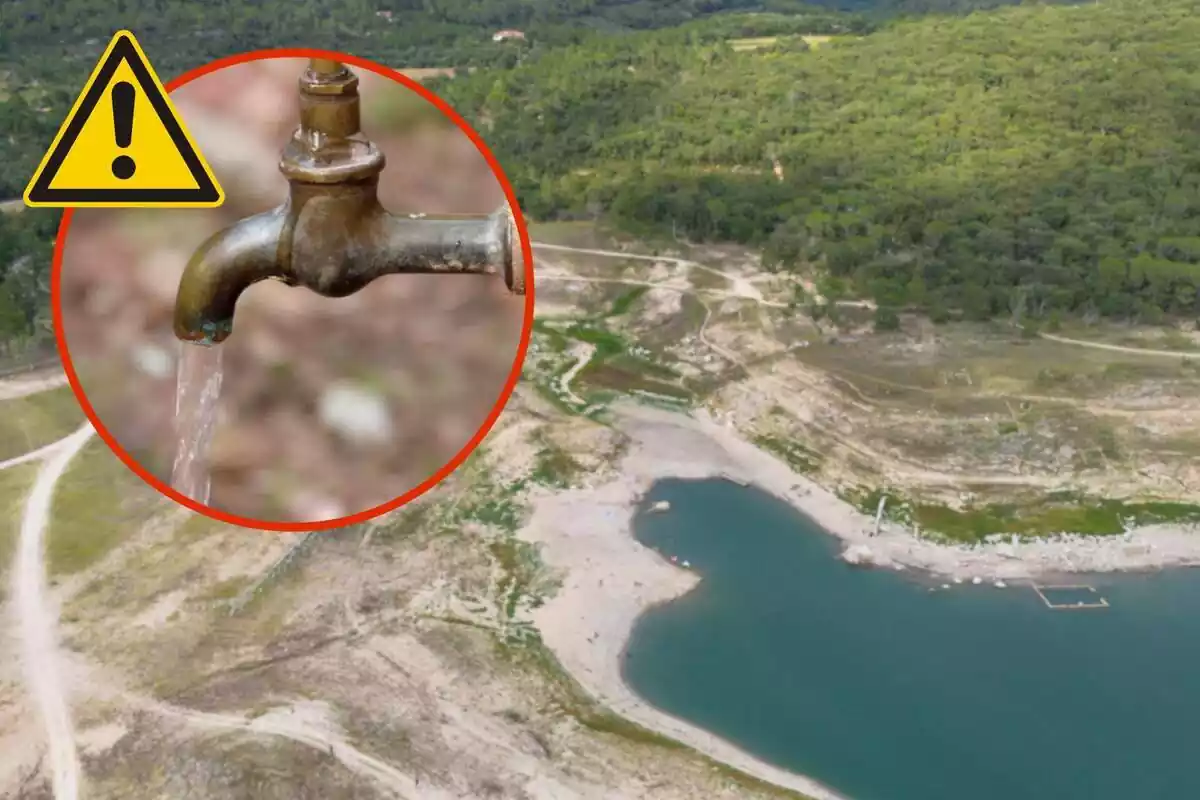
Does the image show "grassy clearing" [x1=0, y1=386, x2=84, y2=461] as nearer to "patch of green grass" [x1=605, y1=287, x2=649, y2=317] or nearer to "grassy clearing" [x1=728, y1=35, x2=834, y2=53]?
"patch of green grass" [x1=605, y1=287, x2=649, y2=317]

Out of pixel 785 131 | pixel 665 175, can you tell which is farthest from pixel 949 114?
pixel 665 175

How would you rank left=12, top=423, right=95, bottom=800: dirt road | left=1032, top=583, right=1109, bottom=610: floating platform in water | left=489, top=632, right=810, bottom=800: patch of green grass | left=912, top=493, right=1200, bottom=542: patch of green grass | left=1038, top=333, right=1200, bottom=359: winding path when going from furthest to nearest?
1. left=1038, top=333, right=1200, bottom=359: winding path
2. left=912, top=493, right=1200, bottom=542: patch of green grass
3. left=1032, top=583, right=1109, bottom=610: floating platform in water
4. left=489, top=632, right=810, bottom=800: patch of green grass
5. left=12, top=423, right=95, bottom=800: dirt road

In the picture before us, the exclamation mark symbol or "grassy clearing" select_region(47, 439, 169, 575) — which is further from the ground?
the exclamation mark symbol

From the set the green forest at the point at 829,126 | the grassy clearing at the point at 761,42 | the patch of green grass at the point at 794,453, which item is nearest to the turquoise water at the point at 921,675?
the patch of green grass at the point at 794,453

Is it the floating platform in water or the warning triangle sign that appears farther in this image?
the floating platform in water

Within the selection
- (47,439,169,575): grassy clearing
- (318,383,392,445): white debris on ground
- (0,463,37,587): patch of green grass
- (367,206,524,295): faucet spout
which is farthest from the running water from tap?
(0,463,37,587): patch of green grass

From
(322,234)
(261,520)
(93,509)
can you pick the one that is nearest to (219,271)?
(322,234)

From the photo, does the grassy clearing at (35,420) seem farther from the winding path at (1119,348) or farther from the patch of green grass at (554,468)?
the winding path at (1119,348)
